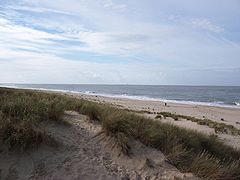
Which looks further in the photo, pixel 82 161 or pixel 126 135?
pixel 126 135

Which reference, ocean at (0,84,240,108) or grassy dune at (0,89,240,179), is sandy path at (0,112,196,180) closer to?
grassy dune at (0,89,240,179)

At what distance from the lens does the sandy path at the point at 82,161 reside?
18.9 feet

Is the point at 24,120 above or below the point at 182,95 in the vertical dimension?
above

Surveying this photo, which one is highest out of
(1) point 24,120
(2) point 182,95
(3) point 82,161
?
(1) point 24,120

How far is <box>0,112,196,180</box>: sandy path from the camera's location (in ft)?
18.9

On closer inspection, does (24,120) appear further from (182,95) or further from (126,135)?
(182,95)

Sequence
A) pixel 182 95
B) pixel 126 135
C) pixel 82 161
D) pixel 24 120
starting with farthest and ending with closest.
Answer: pixel 182 95, pixel 126 135, pixel 24 120, pixel 82 161

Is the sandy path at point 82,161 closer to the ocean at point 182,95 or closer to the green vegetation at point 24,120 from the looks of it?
the green vegetation at point 24,120

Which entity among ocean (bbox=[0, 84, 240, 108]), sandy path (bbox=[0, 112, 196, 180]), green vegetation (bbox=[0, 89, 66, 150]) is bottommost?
ocean (bbox=[0, 84, 240, 108])

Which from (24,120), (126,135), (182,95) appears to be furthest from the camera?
(182,95)

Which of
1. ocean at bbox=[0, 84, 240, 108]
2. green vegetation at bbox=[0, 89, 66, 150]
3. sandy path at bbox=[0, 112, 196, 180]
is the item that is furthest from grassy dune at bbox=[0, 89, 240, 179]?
ocean at bbox=[0, 84, 240, 108]

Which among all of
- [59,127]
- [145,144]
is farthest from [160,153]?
[59,127]

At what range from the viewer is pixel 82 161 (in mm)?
6305

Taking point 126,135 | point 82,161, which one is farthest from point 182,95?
point 82,161
